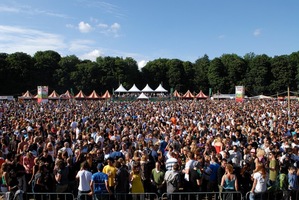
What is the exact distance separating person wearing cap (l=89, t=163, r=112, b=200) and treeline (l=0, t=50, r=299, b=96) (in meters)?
69.4

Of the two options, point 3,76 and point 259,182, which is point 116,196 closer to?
point 259,182

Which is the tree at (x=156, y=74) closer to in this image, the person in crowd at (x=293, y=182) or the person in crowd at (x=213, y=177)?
the person in crowd at (x=213, y=177)

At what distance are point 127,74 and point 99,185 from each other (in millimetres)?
75177

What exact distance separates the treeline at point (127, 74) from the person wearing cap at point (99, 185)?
6936cm

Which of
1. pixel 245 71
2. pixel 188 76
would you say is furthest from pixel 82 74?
pixel 245 71

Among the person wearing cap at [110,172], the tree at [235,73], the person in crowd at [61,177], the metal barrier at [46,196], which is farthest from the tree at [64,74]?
the person wearing cap at [110,172]

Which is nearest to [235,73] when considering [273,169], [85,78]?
[85,78]

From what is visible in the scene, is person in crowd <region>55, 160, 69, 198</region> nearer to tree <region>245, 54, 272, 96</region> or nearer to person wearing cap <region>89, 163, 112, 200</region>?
person wearing cap <region>89, 163, 112, 200</region>

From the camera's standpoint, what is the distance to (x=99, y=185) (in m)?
6.92

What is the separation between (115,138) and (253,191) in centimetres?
670

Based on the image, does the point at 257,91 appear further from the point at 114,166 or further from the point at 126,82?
the point at 114,166

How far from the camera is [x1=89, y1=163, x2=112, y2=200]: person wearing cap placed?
6.88 metres

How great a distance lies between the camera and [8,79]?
71.3 metres

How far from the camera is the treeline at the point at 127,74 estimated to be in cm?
7312
